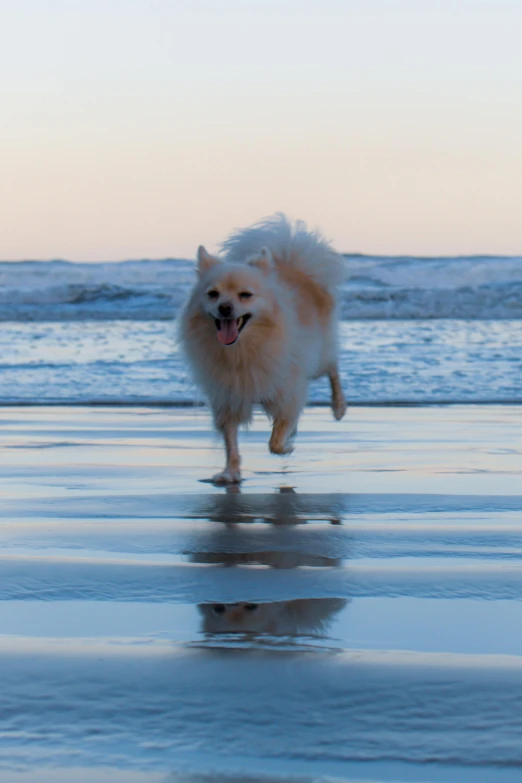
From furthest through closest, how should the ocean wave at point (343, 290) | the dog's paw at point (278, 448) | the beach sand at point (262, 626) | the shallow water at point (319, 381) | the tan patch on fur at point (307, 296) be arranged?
the ocean wave at point (343, 290) < the shallow water at point (319, 381) < the tan patch on fur at point (307, 296) < the dog's paw at point (278, 448) < the beach sand at point (262, 626)

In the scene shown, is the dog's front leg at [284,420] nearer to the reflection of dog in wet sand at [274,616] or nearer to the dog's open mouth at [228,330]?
the dog's open mouth at [228,330]

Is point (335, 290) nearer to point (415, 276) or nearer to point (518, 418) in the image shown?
point (518, 418)

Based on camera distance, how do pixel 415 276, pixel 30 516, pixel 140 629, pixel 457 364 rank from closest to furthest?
pixel 140 629 < pixel 30 516 < pixel 457 364 < pixel 415 276

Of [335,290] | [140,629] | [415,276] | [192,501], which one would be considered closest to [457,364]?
[335,290]

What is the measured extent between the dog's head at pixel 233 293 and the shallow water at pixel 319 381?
2.13 ft

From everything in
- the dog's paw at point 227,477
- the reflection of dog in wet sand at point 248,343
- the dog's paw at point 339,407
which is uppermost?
the reflection of dog in wet sand at point 248,343

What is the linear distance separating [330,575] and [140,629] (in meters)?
0.79

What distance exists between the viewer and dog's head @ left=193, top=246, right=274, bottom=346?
5.97m

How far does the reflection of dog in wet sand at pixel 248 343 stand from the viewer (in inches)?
237

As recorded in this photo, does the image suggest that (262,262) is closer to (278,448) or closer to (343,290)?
(278,448)

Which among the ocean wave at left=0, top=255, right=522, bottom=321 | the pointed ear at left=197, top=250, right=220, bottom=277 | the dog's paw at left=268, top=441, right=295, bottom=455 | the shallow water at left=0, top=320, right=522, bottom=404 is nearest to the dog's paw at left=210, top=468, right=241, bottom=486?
the dog's paw at left=268, top=441, right=295, bottom=455

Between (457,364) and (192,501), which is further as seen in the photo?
(457,364)

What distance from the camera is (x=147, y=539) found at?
413 cm

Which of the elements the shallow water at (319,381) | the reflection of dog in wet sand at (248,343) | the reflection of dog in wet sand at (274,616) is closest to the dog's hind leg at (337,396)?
the shallow water at (319,381)
